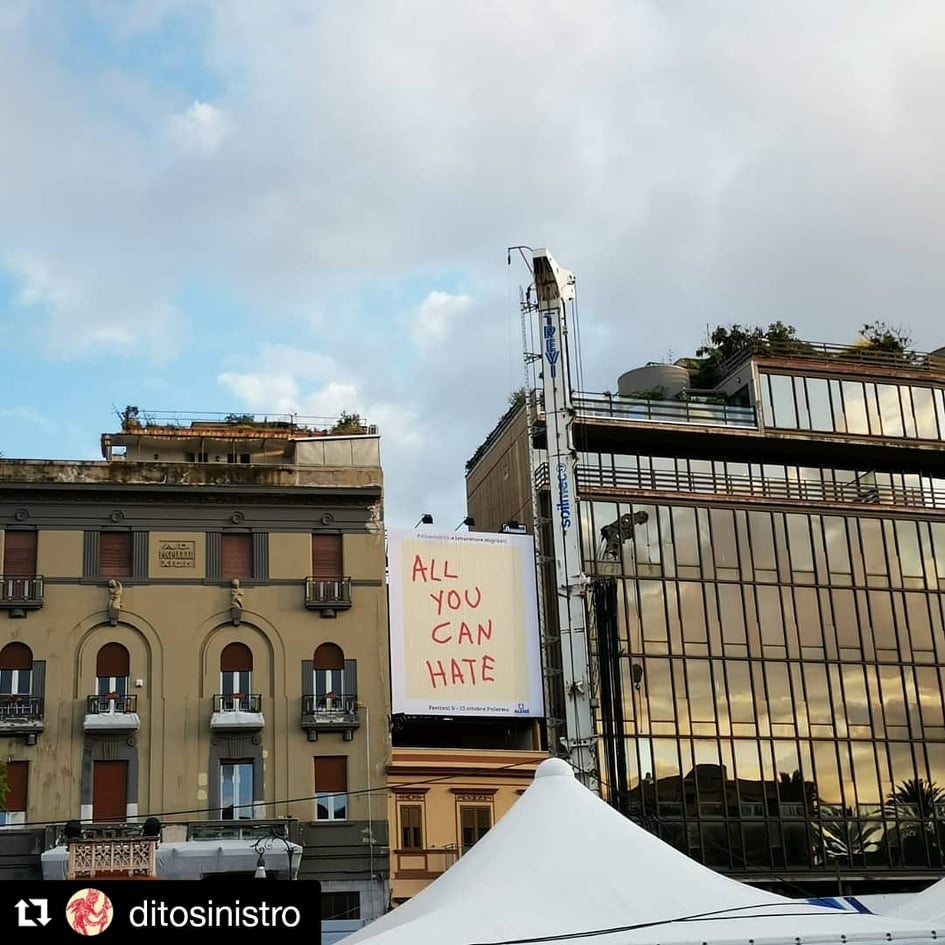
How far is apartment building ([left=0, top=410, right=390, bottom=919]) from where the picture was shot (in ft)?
127

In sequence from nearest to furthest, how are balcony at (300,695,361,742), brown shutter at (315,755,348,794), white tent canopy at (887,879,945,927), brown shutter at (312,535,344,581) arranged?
1. white tent canopy at (887,879,945,927)
2. brown shutter at (315,755,348,794)
3. balcony at (300,695,361,742)
4. brown shutter at (312,535,344,581)

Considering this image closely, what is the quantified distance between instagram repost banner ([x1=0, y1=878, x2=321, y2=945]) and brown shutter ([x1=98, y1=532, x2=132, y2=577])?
100.0ft

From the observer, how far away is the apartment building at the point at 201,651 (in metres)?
38.6

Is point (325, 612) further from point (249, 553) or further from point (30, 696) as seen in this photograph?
point (30, 696)

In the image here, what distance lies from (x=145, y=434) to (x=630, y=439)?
14876mm

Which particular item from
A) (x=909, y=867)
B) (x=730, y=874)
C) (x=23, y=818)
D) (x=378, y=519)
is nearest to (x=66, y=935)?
(x=23, y=818)

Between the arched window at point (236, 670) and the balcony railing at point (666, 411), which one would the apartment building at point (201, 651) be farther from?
the balcony railing at point (666, 411)

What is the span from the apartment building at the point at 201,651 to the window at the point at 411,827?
76cm

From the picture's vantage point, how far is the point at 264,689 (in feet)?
132

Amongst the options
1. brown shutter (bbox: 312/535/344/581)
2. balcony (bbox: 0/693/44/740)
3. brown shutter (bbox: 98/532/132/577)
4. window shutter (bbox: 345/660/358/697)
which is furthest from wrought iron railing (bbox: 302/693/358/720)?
balcony (bbox: 0/693/44/740)

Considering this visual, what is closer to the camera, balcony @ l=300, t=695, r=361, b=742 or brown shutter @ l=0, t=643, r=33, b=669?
brown shutter @ l=0, t=643, r=33, b=669

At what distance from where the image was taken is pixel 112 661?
131 ft

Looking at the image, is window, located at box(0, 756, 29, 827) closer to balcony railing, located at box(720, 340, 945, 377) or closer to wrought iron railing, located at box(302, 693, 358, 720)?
wrought iron railing, located at box(302, 693, 358, 720)

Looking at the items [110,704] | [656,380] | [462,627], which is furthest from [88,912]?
[656,380]
